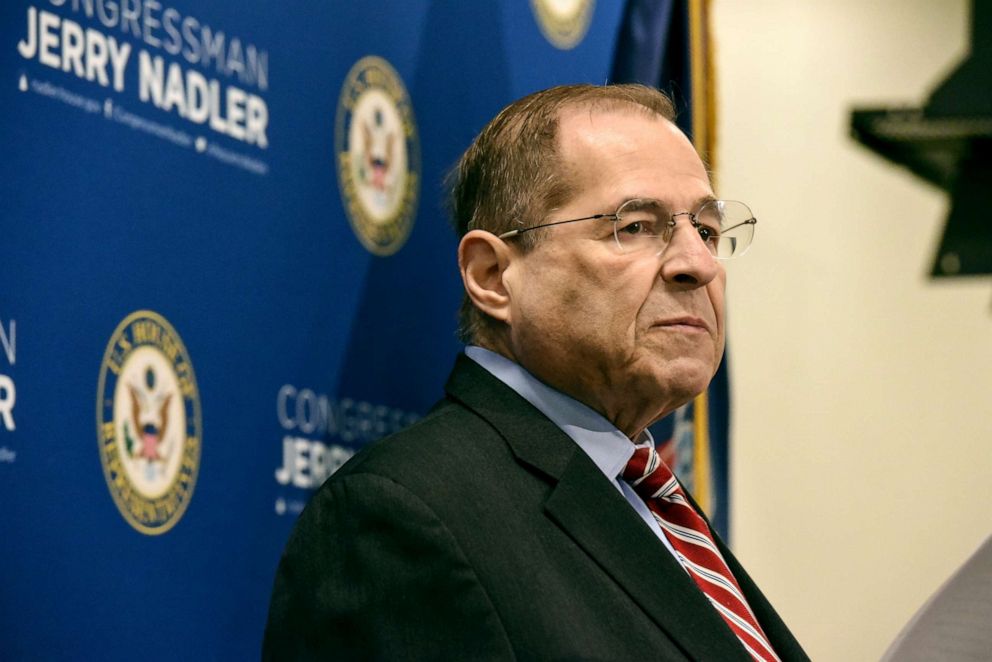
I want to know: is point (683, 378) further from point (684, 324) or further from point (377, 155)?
point (377, 155)

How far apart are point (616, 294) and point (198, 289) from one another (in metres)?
0.55

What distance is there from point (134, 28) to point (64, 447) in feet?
1.79

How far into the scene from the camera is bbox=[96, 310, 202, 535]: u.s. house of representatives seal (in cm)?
176

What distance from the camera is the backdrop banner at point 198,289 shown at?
166 cm

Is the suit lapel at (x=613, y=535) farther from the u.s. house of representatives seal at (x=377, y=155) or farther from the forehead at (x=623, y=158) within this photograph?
the u.s. house of representatives seal at (x=377, y=155)

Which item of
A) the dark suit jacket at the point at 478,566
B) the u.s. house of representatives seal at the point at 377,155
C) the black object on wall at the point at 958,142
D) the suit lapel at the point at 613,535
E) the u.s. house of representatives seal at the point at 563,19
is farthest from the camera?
the black object on wall at the point at 958,142

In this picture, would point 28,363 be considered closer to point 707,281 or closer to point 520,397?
point 520,397

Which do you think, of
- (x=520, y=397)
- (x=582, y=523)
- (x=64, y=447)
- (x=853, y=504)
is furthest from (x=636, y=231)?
(x=853, y=504)

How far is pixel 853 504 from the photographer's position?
175 inches

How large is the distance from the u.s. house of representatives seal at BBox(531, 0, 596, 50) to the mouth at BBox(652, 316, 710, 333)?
1.20m

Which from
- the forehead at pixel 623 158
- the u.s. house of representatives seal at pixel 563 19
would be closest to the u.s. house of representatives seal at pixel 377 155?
the forehead at pixel 623 158

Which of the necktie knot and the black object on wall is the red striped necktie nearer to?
the necktie knot

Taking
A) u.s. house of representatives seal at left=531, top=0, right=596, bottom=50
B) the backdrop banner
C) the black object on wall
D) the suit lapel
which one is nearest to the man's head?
the suit lapel

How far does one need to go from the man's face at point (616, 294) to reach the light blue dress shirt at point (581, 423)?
0.05ft
